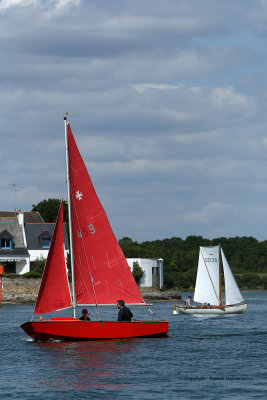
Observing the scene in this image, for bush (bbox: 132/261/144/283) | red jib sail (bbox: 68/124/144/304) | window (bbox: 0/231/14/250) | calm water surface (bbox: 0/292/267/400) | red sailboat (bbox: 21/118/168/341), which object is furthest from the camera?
bush (bbox: 132/261/144/283)

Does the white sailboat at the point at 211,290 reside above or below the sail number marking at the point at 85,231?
below

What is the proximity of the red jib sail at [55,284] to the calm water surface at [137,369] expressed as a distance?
6.38ft

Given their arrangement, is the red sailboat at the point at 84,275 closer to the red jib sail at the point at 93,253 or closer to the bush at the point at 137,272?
the red jib sail at the point at 93,253

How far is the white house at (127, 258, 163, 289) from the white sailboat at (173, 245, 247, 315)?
33910mm

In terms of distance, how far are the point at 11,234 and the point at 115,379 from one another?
80.5 metres

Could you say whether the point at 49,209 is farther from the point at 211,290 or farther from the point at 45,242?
the point at 211,290

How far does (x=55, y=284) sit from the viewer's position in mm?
41812

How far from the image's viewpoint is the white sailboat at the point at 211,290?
79125 millimetres

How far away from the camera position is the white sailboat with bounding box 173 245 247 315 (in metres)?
79.1

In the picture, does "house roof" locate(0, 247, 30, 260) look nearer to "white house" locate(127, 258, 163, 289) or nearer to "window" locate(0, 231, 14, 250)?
"window" locate(0, 231, 14, 250)

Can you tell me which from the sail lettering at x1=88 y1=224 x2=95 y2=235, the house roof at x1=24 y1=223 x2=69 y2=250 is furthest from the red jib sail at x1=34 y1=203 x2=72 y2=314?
the house roof at x1=24 y1=223 x2=69 y2=250

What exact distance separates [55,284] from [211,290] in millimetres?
40991

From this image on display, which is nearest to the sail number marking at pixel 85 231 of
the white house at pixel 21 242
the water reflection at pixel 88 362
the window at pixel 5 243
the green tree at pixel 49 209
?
the water reflection at pixel 88 362

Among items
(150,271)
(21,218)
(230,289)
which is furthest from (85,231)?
(150,271)
